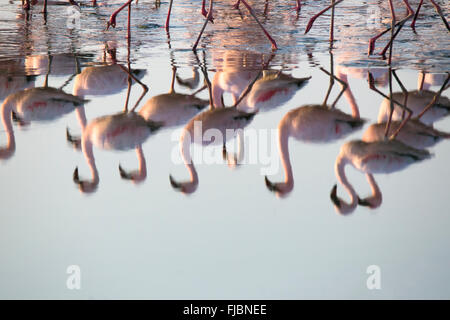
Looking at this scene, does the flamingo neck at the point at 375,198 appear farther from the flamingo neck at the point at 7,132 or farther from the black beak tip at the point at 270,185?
the flamingo neck at the point at 7,132

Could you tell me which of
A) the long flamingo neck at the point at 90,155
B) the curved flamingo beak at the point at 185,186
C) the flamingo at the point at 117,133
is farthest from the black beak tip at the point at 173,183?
the long flamingo neck at the point at 90,155

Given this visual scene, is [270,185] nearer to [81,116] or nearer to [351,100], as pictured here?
[351,100]

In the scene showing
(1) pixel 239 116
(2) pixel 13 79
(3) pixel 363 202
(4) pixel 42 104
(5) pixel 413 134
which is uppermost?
(2) pixel 13 79

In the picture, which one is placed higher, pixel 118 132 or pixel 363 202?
pixel 118 132

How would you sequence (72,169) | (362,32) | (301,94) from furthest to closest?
1. (362,32)
2. (301,94)
3. (72,169)

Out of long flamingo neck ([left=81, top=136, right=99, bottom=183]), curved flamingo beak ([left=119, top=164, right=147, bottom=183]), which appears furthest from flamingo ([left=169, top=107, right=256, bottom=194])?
long flamingo neck ([left=81, top=136, right=99, bottom=183])

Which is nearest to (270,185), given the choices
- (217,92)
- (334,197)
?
(334,197)

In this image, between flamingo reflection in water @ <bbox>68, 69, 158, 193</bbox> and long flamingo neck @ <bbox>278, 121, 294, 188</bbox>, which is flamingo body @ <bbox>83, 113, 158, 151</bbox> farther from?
long flamingo neck @ <bbox>278, 121, 294, 188</bbox>

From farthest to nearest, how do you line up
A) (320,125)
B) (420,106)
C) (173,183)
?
(420,106)
(320,125)
(173,183)

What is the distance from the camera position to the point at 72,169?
15.8 ft

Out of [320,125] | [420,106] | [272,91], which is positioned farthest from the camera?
[272,91]

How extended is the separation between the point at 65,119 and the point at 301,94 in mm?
1859

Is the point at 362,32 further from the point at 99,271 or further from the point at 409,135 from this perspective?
the point at 99,271
